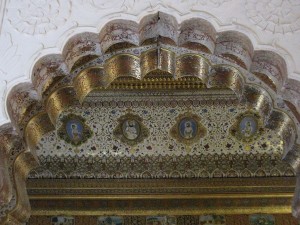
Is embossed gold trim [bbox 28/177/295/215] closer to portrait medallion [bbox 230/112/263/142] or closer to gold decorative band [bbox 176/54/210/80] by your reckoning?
portrait medallion [bbox 230/112/263/142]

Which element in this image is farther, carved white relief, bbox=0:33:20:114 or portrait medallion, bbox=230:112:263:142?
portrait medallion, bbox=230:112:263:142

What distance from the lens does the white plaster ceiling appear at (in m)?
4.16

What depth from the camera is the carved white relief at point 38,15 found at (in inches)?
168

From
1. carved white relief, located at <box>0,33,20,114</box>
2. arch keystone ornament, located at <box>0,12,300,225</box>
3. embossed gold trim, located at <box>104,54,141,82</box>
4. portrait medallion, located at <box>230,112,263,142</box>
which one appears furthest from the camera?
portrait medallion, located at <box>230,112,263,142</box>

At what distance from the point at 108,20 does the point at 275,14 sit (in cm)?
111

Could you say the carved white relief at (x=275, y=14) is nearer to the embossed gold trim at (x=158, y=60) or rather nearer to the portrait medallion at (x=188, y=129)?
the embossed gold trim at (x=158, y=60)

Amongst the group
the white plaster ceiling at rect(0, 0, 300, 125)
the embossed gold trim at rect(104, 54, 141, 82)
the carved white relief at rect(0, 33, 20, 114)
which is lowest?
the embossed gold trim at rect(104, 54, 141, 82)

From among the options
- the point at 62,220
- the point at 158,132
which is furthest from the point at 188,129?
the point at 62,220

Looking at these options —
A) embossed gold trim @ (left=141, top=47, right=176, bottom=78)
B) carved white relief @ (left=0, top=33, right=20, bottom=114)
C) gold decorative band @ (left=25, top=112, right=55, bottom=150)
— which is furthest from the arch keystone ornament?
carved white relief @ (left=0, top=33, right=20, bottom=114)

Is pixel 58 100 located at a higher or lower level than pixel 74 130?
higher

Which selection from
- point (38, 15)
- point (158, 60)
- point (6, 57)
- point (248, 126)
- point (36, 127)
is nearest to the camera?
point (6, 57)

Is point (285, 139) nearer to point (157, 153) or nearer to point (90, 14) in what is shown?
point (90, 14)

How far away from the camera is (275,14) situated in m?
4.24

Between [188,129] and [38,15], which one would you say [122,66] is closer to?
[38,15]
